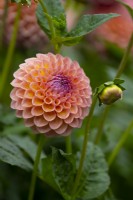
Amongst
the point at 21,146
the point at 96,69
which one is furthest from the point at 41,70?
the point at 96,69

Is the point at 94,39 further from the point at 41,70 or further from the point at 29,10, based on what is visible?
the point at 41,70

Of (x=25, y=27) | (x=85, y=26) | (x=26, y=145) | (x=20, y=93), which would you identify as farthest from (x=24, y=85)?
(x=25, y=27)

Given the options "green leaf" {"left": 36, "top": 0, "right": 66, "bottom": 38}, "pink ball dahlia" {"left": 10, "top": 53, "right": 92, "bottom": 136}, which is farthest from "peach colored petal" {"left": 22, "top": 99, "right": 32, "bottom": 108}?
"green leaf" {"left": 36, "top": 0, "right": 66, "bottom": 38}

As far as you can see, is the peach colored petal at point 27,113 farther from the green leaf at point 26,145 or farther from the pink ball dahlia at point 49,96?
the green leaf at point 26,145

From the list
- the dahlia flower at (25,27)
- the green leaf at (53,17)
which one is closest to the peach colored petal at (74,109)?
the green leaf at (53,17)

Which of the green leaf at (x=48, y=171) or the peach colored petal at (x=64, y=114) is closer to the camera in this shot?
the peach colored petal at (x=64, y=114)
